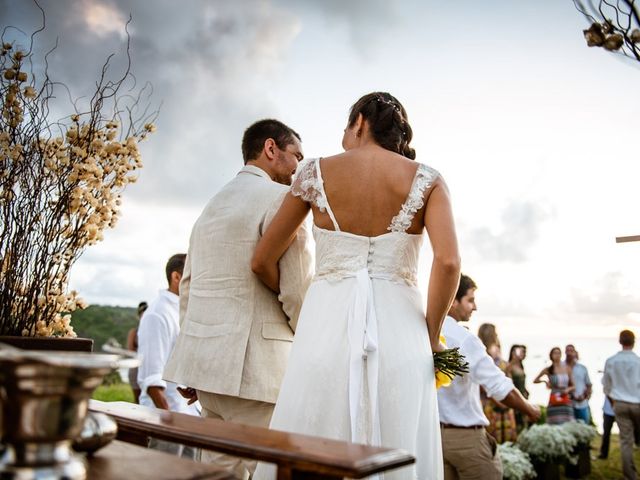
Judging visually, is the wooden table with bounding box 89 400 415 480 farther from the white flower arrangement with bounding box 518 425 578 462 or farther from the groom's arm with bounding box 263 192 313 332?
the white flower arrangement with bounding box 518 425 578 462

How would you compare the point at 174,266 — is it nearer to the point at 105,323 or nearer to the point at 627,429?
the point at 105,323

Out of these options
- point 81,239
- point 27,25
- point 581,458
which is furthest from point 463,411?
point 581,458

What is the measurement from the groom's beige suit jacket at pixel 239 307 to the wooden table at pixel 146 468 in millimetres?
1283

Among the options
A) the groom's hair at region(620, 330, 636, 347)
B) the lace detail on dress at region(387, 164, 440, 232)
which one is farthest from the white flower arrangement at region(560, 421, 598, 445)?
the lace detail on dress at region(387, 164, 440, 232)

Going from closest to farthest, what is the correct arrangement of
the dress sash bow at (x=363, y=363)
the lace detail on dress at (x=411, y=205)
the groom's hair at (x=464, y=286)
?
the dress sash bow at (x=363, y=363)
the lace detail on dress at (x=411, y=205)
the groom's hair at (x=464, y=286)

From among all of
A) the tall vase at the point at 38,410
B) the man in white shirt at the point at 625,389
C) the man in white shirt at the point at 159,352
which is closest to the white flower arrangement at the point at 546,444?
the man in white shirt at the point at 625,389

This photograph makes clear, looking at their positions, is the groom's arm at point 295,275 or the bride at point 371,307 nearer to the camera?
the bride at point 371,307

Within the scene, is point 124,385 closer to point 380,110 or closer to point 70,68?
point 70,68

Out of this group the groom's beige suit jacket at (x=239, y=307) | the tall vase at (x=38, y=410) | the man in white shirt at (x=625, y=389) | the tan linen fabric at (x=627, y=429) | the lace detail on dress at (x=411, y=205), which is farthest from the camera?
the man in white shirt at (x=625, y=389)

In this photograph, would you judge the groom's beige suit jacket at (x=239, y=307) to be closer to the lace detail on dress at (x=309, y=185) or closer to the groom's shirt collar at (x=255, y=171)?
the groom's shirt collar at (x=255, y=171)

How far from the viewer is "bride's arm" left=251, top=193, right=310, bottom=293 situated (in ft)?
8.57

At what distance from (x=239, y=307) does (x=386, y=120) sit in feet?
3.25

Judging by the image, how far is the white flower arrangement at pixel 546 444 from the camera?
7.11 metres

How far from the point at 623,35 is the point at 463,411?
2895 mm
